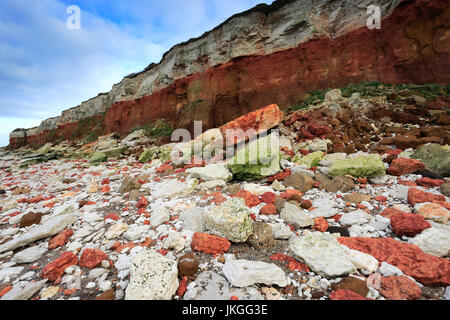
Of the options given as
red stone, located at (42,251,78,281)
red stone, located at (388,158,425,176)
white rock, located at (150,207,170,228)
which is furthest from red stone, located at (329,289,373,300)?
red stone, located at (388,158,425,176)

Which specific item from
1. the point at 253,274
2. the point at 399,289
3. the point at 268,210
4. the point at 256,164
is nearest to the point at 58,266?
the point at 253,274

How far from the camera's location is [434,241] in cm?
158

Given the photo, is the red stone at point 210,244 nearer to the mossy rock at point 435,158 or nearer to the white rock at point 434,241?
the white rock at point 434,241

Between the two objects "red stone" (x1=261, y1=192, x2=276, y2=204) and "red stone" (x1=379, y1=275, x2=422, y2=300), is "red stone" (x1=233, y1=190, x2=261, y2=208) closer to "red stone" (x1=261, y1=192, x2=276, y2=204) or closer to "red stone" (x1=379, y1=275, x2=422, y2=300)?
"red stone" (x1=261, y1=192, x2=276, y2=204)

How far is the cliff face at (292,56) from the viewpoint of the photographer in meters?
7.14

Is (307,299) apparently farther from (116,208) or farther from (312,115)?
(312,115)

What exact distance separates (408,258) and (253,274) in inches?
53.9

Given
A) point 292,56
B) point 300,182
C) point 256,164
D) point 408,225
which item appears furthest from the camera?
point 292,56

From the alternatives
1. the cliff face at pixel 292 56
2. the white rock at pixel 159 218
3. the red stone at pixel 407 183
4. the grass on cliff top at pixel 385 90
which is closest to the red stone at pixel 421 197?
the red stone at pixel 407 183

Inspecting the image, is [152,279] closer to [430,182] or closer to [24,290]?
[24,290]

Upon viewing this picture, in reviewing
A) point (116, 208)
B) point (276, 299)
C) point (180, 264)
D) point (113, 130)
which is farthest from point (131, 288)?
point (113, 130)

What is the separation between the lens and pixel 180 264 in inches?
64.4

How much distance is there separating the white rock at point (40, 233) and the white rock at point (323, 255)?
10.8 feet

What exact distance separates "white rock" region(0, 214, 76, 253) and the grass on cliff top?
8878mm
